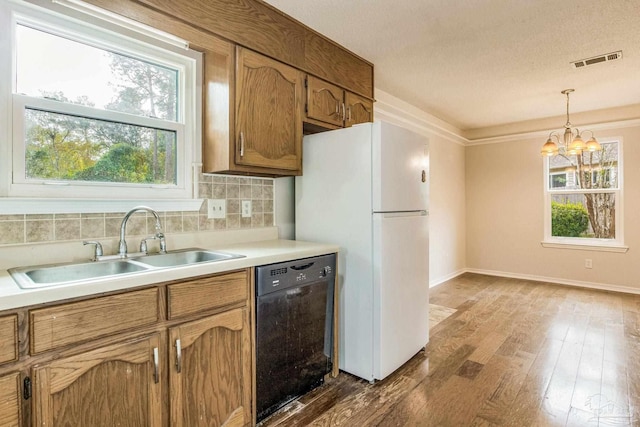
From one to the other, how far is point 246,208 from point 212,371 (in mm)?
1121

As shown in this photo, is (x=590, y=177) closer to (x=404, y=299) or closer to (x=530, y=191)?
(x=530, y=191)

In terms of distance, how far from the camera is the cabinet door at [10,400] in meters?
1.02

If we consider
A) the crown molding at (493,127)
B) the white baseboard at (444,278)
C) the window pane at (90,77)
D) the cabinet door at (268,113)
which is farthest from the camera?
the white baseboard at (444,278)

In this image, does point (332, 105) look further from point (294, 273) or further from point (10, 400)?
point (10, 400)

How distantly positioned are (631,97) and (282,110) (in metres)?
4.11

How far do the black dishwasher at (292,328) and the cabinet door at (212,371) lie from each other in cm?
9

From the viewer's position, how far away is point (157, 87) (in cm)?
202

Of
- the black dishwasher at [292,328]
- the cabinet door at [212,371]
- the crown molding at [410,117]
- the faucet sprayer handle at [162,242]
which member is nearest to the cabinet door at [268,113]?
the faucet sprayer handle at [162,242]

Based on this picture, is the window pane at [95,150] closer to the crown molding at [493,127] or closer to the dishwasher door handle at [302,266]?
the dishwasher door handle at [302,266]

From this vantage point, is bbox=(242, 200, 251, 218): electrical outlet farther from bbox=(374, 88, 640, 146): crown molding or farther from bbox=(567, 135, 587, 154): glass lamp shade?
bbox=(567, 135, 587, 154): glass lamp shade

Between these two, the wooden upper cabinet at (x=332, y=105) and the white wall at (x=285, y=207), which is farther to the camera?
the white wall at (x=285, y=207)

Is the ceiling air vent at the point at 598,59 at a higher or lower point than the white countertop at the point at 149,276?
higher

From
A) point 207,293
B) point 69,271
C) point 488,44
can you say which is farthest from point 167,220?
point 488,44

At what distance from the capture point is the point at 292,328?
1858 millimetres
